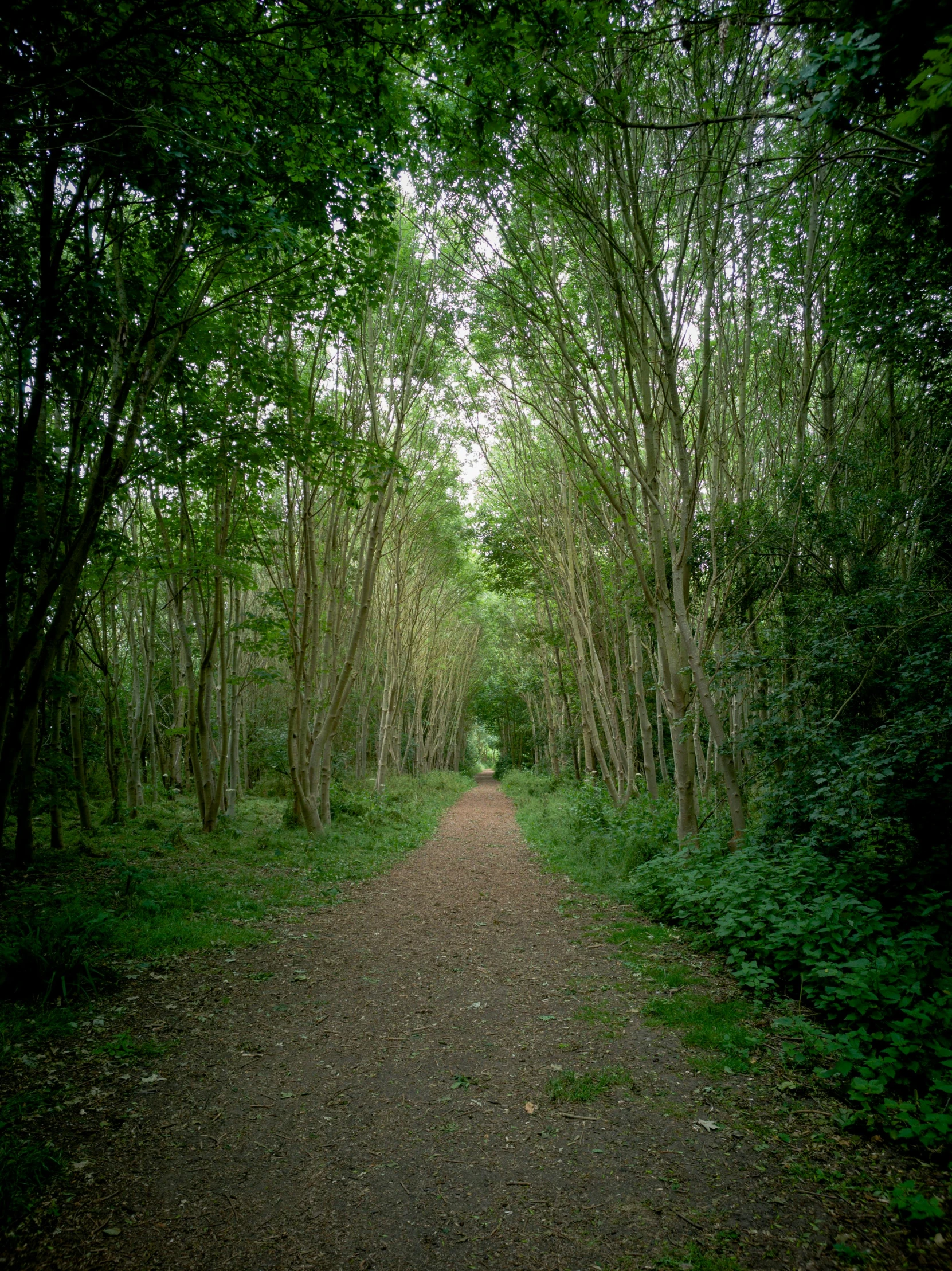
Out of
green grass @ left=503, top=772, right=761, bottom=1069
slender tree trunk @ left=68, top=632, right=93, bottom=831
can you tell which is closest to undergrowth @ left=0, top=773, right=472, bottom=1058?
slender tree trunk @ left=68, top=632, right=93, bottom=831

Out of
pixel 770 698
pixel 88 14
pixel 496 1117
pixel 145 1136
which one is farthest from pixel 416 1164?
pixel 88 14

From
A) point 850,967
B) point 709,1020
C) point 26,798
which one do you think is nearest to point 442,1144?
point 709,1020

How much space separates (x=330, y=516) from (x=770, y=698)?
27.4 feet

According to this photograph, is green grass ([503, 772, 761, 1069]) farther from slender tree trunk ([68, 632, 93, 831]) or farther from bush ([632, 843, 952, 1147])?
slender tree trunk ([68, 632, 93, 831])

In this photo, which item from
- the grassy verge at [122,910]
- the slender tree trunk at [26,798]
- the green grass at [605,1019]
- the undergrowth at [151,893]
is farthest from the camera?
the slender tree trunk at [26,798]

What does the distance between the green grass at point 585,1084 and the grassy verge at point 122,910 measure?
244 cm

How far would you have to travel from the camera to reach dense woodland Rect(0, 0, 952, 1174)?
12.9ft

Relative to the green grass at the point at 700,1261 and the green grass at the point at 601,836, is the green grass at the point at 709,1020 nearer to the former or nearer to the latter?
the green grass at the point at 700,1261

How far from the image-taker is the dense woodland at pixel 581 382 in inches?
155

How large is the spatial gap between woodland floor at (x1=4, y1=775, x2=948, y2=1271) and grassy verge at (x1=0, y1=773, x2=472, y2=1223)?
0.26 m

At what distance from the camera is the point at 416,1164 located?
278 cm

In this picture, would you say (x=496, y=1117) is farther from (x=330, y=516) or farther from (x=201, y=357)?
(x=330, y=516)

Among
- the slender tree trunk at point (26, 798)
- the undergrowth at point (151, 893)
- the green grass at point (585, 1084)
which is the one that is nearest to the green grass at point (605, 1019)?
the green grass at point (585, 1084)

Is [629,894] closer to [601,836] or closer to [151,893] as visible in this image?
[601,836]
